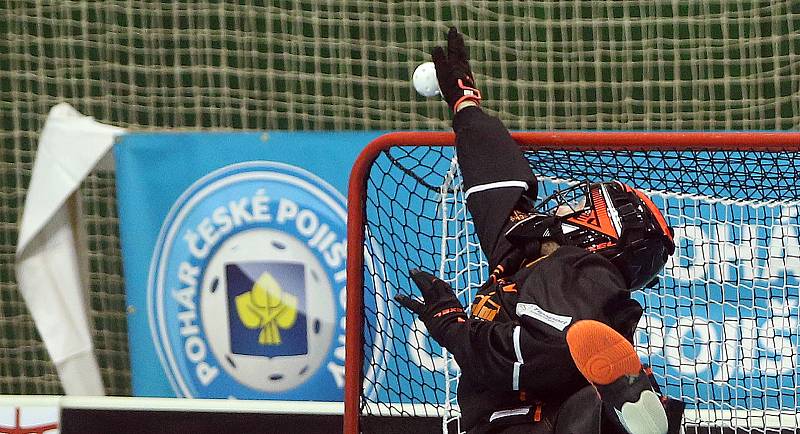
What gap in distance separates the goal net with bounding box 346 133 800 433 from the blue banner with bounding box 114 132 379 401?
26 centimetres

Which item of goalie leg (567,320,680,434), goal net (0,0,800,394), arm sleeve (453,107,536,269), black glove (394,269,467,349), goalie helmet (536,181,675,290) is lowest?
goalie leg (567,320,680,434)

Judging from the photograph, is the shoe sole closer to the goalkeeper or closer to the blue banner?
the goalkeeper

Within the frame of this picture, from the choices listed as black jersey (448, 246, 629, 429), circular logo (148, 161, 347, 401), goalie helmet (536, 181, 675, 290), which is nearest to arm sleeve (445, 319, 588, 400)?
black jersey (448, 246, 629, 429)

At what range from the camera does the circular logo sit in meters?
2.88

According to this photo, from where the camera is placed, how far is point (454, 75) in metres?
2.14

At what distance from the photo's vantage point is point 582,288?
1.72 m

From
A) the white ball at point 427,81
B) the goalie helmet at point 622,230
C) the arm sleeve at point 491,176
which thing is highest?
the white ball at point 427,81

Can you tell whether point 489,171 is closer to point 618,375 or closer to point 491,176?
point 491,176

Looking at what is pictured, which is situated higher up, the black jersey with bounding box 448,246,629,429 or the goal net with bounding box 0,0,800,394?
the goal net with bounding box 0,0,800,394

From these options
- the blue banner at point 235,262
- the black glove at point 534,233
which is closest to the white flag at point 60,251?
the blue banner at point 235,262

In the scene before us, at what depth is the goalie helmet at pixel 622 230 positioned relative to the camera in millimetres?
1840

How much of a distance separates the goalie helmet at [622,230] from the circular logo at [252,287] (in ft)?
3.52

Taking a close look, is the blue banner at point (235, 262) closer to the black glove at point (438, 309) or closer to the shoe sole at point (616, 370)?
the black glove at point (438, 309)

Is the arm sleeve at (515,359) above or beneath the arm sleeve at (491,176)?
beneath
